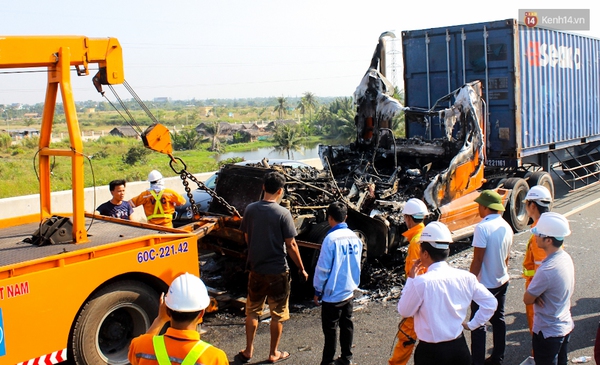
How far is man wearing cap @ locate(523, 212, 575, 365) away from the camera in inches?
157

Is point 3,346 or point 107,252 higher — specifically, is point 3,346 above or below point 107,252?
below

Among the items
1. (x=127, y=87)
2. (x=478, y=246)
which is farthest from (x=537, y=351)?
(x=127, y=87)

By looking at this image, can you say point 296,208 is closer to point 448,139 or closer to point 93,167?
point 448,139

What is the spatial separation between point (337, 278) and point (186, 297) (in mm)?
2273

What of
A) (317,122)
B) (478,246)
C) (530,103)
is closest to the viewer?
(478,246)

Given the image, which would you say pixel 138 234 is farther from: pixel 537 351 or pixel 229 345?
pixel 537 351

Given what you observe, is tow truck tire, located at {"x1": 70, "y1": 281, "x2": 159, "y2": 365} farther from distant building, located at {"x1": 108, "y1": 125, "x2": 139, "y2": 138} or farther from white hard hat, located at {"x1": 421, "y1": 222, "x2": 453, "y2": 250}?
distant building, located at {"x1": 108, "y1": 125, "x2": 139, "y2": 138}

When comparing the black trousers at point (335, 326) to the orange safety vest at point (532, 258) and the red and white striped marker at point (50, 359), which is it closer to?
the orange safety vest at point (532, 258)

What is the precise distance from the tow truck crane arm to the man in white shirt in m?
3.12

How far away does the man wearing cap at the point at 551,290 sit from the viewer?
399cm

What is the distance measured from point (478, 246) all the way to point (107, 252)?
10.2 feet

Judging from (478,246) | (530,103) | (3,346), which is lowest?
(3,346)

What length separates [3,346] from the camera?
13.4 feet

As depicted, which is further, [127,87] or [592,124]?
[592,124]
